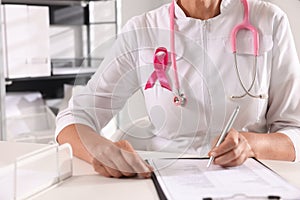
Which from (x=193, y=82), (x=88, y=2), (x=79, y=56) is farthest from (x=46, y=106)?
(x=193, y=82)

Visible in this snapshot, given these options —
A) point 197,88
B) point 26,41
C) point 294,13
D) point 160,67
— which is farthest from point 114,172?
point 26,41

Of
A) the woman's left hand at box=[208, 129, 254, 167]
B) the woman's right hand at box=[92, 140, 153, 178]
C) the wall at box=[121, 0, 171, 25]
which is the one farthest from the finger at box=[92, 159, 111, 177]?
the wall at box=[121, 0, 171, 25]

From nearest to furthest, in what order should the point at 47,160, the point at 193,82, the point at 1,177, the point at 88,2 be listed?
1. the point at 1,177
2. the point at 47,160
3. the point at 193,82
4. the point at 88,2

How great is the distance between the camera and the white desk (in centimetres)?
74

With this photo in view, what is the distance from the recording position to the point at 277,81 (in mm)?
1208

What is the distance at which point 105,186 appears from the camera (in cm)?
79

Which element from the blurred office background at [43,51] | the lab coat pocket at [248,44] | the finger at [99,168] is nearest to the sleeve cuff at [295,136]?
the lab coat pocket at [248,44]

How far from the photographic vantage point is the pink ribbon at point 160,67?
3.33 ft

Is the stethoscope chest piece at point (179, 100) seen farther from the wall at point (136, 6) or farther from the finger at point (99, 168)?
the wall at point (136, 6)

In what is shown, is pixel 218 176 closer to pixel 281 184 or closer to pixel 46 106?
pixel 281 184

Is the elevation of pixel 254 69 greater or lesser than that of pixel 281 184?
Answer: greater

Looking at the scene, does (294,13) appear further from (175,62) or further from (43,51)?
(43,51)

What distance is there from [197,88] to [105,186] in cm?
46

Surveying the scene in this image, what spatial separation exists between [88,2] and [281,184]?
97.2 inches
